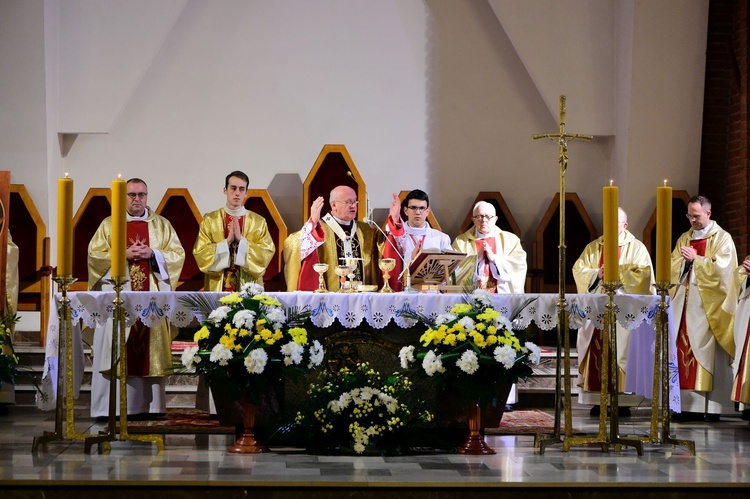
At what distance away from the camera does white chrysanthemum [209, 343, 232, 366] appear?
5.93 m

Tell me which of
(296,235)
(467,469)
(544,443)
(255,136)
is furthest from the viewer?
(255,136)

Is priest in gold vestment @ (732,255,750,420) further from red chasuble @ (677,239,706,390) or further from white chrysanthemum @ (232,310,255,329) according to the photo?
white chrysanthemum @ (232,310,255,329)

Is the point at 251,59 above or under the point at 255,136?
above

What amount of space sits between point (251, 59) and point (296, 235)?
312 cm

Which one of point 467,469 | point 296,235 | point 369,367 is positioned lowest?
point 467,469

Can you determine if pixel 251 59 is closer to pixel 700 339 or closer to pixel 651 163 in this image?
pixel 651 163

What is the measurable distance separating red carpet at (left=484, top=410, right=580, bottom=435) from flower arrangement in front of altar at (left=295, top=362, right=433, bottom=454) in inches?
41.3

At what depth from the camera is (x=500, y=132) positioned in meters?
11.0

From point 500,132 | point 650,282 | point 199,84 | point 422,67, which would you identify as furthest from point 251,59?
point 650,282

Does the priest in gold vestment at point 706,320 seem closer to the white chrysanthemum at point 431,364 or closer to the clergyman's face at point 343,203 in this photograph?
the clergyman's face at point 343,203

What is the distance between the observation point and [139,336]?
7867 millimetres

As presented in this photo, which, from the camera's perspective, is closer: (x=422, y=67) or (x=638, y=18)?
(x=638, y=18)

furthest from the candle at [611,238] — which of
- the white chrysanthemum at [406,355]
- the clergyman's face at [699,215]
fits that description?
the clergyman's face at [699,215]

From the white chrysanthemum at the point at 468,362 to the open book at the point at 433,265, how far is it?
1.05 metres
